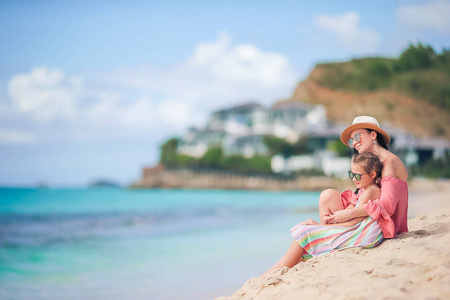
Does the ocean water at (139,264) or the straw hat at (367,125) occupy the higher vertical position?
the straw hat at (367,125)

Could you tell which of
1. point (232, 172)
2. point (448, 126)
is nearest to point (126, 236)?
point (232, 172)

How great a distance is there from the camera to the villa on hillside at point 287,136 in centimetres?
4244

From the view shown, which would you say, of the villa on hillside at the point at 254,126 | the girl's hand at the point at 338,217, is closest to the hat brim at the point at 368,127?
the girl's hand at the point at 338,217

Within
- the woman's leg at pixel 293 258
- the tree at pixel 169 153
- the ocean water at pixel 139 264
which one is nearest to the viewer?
the woman's leg at pixel 293 258

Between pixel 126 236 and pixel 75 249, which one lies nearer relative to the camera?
pixel 75 249

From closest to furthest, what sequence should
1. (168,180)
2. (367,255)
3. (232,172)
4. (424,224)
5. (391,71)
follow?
(367,255) < (424,224) < (232,172) < (168,180) < (391,71)

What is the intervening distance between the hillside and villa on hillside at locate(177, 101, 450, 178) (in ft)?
62.1

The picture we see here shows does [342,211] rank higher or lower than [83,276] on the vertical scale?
higher

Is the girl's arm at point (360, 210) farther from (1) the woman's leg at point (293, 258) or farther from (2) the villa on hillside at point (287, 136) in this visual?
(2) the villa on hillside at point (287, 136)

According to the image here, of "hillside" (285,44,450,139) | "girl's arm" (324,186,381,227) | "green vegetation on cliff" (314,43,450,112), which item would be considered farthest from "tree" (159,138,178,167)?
"girl's arm" (324,186,381,227)

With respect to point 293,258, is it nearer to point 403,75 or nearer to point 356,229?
point 356,229

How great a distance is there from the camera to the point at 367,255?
10.3 ft

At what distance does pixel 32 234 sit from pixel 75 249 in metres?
4.86

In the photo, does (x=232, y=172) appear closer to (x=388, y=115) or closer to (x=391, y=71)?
(x=388, y=115)
